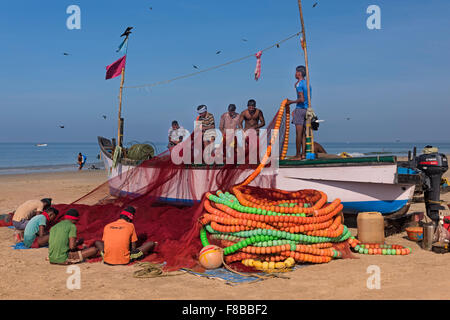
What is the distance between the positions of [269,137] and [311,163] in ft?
3.56

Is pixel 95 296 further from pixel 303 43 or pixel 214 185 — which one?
pixel 303 43

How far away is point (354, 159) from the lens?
866 centimetres

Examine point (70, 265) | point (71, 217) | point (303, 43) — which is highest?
point (303, 43)

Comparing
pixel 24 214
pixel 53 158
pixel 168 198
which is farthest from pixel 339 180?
pixel 53 158

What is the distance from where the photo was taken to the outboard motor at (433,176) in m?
7.71

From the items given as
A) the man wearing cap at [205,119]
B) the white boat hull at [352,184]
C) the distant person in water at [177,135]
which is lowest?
the white boat hull at [352,184]

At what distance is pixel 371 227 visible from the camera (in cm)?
777

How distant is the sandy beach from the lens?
540cm

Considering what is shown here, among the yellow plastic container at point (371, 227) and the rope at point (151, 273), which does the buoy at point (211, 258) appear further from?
the yellow plastic container at point (371, 227)

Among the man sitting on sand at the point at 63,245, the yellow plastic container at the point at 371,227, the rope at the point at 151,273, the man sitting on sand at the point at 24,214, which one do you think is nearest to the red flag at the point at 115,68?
the man sitting on sand at the point at 24,214

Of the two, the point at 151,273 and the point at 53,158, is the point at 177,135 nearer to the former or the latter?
the point at 151,273

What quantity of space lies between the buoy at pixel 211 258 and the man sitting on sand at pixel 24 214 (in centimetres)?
396

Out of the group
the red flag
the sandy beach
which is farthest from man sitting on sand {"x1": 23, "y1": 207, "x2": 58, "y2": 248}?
the red flag

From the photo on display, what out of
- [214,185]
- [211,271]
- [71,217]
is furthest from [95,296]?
[214,185]
